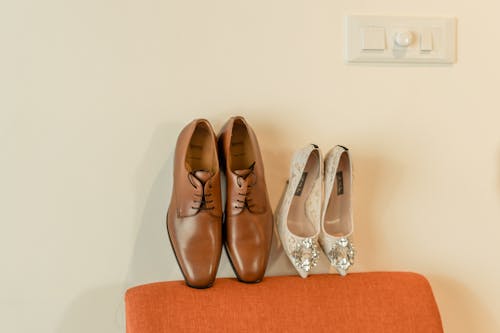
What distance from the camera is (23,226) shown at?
1.17m

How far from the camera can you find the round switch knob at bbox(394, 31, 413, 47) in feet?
4.11

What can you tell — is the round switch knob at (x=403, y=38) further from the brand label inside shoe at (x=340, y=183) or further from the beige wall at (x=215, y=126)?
the brand label inside shoe at (x=340, y=183)

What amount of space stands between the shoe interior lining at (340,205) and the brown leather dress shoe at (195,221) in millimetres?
241

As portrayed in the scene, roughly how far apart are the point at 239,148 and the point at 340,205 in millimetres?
238

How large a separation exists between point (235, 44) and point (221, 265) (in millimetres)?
462

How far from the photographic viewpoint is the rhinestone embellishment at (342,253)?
1.16 m

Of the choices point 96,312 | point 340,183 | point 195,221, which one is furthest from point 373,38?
point 96,312

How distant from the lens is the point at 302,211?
1.24m

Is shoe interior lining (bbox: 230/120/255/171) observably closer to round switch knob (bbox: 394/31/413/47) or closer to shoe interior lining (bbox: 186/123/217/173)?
shoe interior lining (bbox: 186/123/217/173)

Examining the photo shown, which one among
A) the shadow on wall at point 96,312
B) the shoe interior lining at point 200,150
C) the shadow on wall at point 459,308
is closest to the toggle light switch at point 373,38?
the shoe interior lining at point 200,150

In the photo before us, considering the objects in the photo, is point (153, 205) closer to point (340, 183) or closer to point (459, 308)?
point (340, 183)

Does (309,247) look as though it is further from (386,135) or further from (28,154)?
(28,154)

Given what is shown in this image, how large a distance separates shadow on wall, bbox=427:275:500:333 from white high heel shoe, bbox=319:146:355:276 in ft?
0.84

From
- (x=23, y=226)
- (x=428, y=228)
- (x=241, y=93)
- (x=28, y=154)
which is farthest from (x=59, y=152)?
(x=428, y=228)
